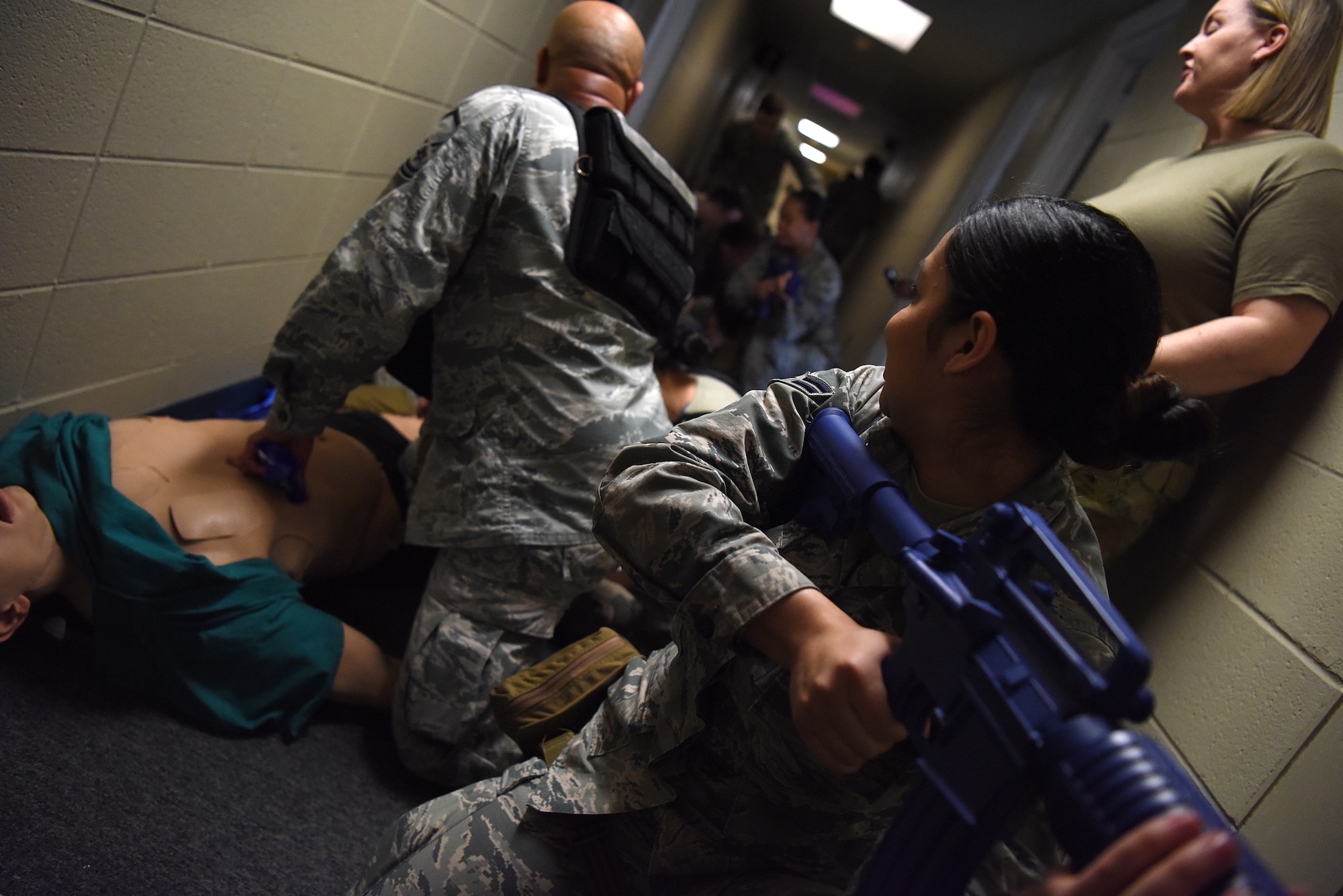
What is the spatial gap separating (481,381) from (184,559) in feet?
1.87

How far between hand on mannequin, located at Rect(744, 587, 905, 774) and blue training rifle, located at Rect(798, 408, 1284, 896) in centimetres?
2

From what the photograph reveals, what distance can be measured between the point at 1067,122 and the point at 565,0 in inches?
71.3

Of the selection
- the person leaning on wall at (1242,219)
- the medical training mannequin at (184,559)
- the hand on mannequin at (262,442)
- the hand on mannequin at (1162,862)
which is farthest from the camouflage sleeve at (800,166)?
the hand on mannequin at (1162,862)

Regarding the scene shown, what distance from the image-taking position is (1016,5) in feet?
8.96

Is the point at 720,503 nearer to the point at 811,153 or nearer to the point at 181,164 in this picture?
the point at 181,164

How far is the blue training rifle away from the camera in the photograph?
0.44 metres

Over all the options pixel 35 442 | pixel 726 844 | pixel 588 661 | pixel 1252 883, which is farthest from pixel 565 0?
pixel 1252 883

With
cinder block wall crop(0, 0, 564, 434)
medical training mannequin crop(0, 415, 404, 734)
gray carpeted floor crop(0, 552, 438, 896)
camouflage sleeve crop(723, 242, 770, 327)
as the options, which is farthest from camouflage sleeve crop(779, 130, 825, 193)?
gray carpeted floor crop(0, 552, 438, 896)

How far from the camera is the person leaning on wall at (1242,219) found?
4.06 feet

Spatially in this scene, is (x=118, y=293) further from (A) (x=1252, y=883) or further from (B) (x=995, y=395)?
(A) (x=1252, y=883)

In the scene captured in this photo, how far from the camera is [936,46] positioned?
9.61 ft

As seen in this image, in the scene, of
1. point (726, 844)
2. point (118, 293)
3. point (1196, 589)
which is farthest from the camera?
point (118, 293)

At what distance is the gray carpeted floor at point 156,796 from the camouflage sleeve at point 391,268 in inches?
21.4

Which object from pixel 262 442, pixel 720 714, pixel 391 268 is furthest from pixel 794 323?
pixel 720 714
